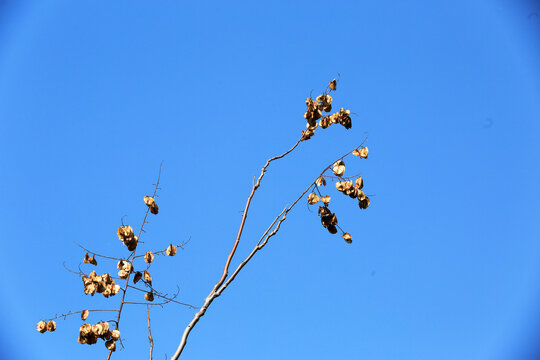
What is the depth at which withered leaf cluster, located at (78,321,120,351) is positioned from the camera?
2.87 m

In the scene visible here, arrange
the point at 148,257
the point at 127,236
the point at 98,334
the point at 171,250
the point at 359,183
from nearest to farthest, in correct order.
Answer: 1. the point at 98,334
2. the point at 359,183
3. the point at 127,236
4. the point at 148,257
5. the point at 171,250

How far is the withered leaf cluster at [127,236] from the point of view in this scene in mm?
3240

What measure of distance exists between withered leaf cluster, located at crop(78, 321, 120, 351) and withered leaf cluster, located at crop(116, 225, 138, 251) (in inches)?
22.0

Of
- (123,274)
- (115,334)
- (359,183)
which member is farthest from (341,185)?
(115,334)

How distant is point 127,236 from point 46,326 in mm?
873

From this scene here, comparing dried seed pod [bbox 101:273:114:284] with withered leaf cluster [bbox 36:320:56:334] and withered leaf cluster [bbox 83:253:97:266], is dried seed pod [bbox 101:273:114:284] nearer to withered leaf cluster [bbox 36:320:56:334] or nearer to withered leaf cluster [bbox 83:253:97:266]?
withered leaf cluster [bbox 83:253:97:266]

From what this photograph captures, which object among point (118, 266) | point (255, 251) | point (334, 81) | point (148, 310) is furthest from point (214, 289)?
point (334, 81)

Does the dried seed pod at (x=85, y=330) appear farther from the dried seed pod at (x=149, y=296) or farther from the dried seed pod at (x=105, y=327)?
the dried seed pod at (x=149, y=296)

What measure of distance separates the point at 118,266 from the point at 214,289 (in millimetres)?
1332

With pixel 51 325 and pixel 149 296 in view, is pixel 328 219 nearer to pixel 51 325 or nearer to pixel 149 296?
pixel 149 296

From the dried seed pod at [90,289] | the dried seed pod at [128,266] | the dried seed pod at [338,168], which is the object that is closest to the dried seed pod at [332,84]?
the dried seed pod at [338,168]

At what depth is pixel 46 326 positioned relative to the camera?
3.29m

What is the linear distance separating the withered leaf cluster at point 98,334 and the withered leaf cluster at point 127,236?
56 cm

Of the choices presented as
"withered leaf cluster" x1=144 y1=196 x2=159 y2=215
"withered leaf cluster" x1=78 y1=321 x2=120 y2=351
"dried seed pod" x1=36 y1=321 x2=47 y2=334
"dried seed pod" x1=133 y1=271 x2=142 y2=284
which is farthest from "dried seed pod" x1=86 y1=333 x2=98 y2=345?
"withered leaf cluster" x1=144 y1=196 x2=159 y2=215
